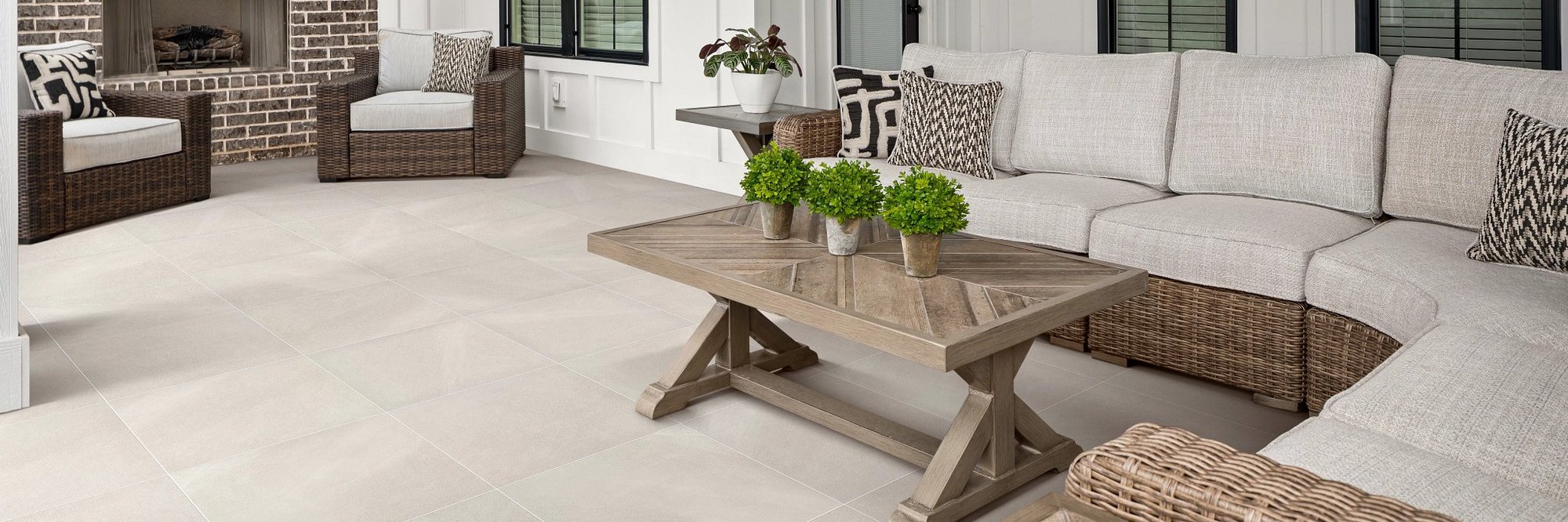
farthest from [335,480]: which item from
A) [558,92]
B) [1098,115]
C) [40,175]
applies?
[558,92]

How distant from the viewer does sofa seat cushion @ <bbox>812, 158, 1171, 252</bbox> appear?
3.26 m

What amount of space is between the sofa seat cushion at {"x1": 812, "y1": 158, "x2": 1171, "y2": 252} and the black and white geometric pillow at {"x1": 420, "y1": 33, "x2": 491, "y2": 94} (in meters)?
3.62

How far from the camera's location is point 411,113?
6.08 m

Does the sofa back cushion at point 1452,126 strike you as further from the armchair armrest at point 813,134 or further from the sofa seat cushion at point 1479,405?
the armchair armrest at point 813,134

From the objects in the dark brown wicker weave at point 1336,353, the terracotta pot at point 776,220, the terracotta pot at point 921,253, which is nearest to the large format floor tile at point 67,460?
the terracotta pot at point 776,220

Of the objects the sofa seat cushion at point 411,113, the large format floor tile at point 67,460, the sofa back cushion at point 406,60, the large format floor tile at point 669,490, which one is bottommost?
the large format floor tile at point 669,490

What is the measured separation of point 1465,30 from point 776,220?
2.35 metres

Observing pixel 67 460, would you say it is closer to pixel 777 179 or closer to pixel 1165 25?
pixel 777 179

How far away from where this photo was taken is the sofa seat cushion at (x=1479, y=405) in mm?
1662

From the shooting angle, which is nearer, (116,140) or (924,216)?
(924,216)

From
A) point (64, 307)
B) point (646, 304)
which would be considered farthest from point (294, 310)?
point (646, 304)

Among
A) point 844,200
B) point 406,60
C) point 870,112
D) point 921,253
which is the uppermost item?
point 406,60

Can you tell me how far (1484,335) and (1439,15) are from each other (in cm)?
195

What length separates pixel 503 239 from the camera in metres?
4.79
